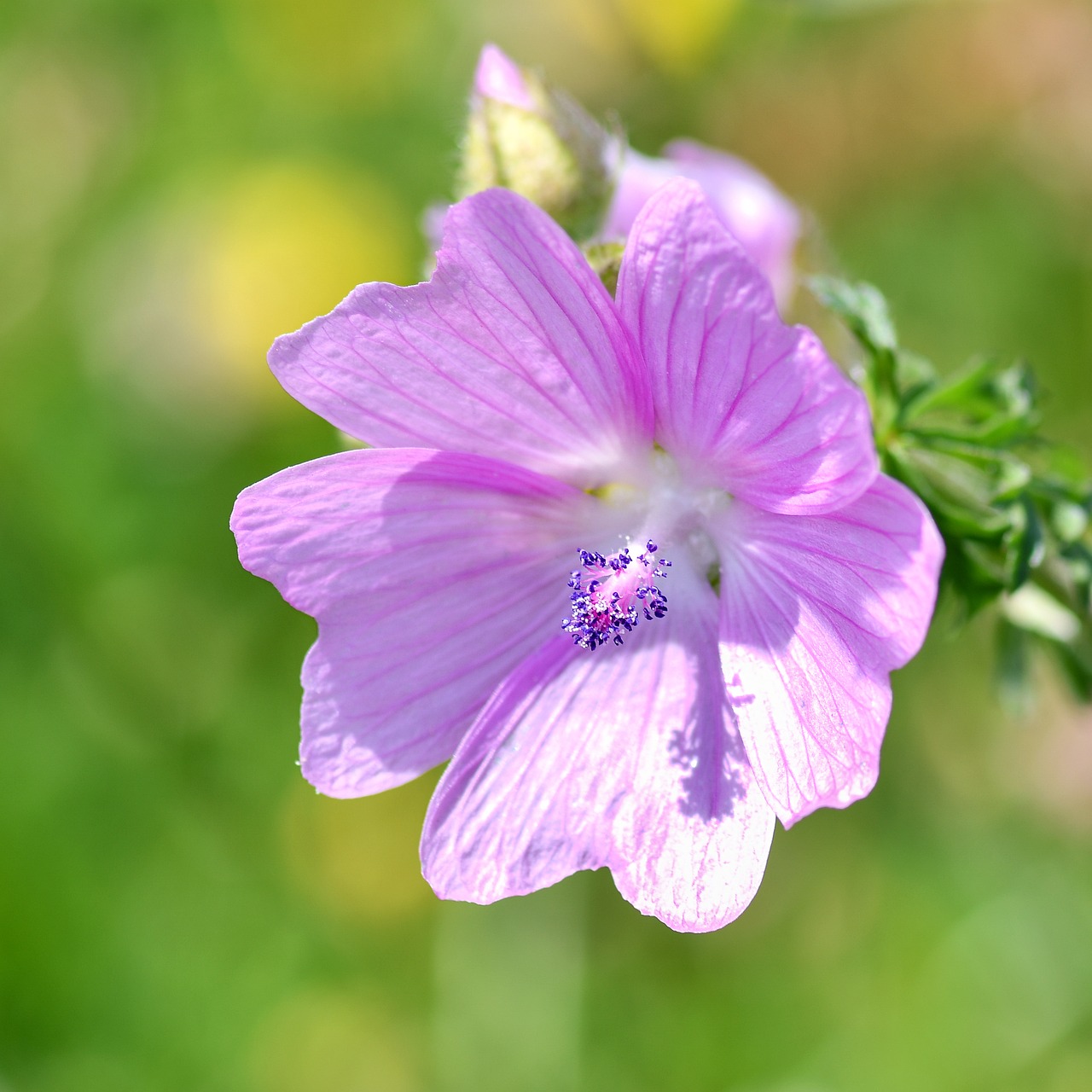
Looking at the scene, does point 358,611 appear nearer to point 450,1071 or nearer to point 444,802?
point 444,802

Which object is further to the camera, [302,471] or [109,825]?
[109,825]

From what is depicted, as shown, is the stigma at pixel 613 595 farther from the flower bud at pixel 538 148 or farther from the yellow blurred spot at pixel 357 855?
the yellow blurred spot at pixel 357 855

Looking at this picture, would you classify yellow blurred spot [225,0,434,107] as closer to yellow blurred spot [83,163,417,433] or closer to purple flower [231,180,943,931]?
yellow blurred spot [83,163,417,433]

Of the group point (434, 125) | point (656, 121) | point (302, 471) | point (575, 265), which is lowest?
point (656, 121)

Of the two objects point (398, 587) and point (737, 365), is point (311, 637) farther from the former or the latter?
point (737, 365)

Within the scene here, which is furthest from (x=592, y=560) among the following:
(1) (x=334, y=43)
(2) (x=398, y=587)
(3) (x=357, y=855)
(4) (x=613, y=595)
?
(1) (x=334, y=43)

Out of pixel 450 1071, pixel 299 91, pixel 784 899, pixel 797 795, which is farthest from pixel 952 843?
pixel 299 91

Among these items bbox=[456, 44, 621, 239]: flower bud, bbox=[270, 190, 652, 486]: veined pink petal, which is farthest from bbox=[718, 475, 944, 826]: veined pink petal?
bbox=[456, 44, 621, 239]: flower bud
